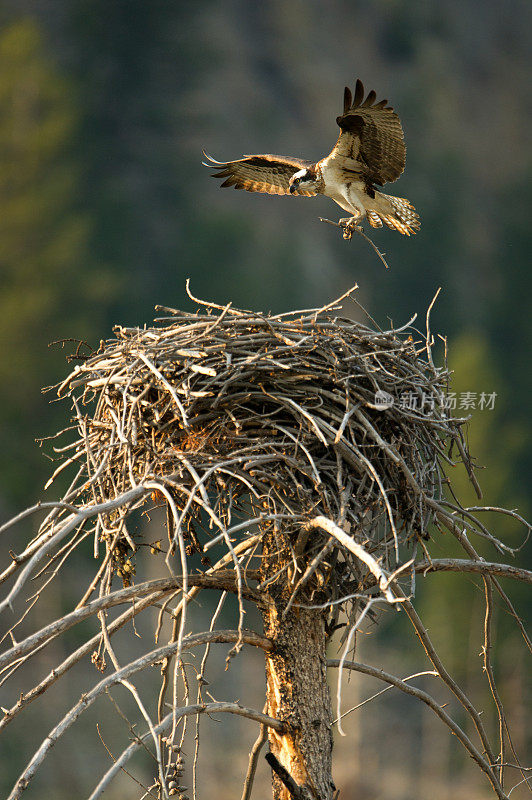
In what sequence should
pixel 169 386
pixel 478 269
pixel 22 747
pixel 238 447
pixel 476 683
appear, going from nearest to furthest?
pixel 169 386, pixel 238 447, pixel 22 747, pixel 476 683, pixel 478 269

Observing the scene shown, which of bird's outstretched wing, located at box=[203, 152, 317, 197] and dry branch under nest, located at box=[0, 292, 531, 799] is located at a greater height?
bird's outstretched wing, located at box=[203, 152, 317, 197]

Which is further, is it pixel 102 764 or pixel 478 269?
pixel 478 269

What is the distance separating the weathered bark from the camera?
110 inches

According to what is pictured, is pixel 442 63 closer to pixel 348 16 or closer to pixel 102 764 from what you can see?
pixel 348 16

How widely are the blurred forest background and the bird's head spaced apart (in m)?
12.4

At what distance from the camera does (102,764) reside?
17.2 meters

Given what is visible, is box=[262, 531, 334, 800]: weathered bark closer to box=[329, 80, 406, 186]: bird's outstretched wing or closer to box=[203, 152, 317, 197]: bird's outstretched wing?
box=[329, 80, 406, 186]: bird's outstretched wing

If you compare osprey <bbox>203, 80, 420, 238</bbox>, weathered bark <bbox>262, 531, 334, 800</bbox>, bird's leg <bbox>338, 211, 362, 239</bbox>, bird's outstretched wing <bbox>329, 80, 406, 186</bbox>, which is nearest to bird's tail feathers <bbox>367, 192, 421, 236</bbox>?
osprey <bbox>203, 80, 420, 238</bbox>


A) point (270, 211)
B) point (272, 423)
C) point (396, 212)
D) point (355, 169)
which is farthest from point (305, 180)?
point (270, 211)

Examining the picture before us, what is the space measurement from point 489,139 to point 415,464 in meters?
49.5

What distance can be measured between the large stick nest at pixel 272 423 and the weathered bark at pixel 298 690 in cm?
16

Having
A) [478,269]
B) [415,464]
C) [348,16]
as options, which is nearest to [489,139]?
[348,16]

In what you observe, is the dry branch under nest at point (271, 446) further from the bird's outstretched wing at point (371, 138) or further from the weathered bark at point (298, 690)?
the bird's outstretched wing at point (371, 138)

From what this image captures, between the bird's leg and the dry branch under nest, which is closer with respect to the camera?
the dry branch under nest
